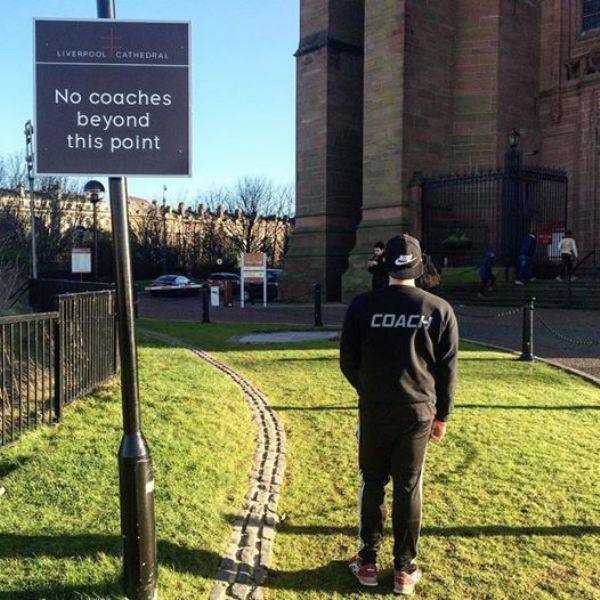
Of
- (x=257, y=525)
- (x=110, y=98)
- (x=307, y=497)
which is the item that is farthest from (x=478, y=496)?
(x=110, y=98)

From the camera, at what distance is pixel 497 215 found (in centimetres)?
2302

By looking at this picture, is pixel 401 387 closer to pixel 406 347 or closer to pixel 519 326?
pixel 406 347

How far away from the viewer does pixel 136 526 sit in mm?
2863

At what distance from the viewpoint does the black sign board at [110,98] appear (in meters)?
2.91

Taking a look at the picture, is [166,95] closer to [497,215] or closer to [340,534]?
[340,534]

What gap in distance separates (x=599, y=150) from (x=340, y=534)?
23109 millimetres

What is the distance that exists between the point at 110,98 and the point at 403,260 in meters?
1.59

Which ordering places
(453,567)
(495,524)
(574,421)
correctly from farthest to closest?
(574,421)
(495,524)
(453,567)

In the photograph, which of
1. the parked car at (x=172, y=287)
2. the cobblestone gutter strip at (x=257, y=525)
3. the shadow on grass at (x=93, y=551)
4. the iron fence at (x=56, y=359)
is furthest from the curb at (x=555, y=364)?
the parked car at (x=172, y=287)

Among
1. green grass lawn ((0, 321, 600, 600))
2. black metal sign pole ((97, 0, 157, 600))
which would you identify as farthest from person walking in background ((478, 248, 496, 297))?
black metal sign pole ((97, 0, 157, 600))

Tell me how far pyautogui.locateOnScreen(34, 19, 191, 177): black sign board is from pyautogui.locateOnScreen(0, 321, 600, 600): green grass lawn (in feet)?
6.43

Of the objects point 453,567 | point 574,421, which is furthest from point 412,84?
point 453,567

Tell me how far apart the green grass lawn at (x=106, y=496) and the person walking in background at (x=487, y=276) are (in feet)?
46.1

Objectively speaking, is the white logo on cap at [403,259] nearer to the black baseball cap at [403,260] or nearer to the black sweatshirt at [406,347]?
the black baseball cap at [403,260]
